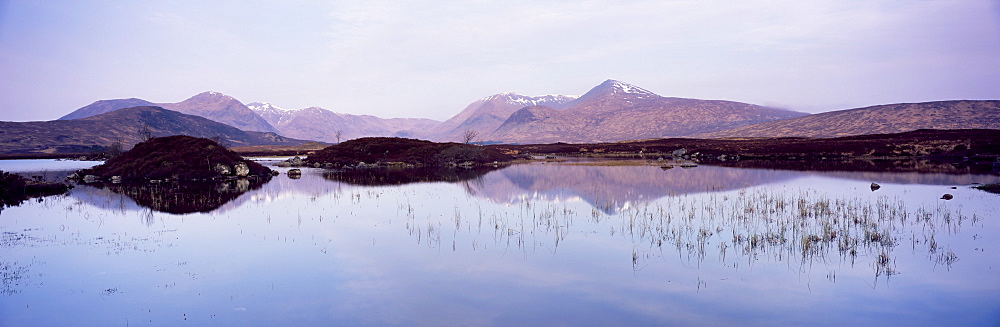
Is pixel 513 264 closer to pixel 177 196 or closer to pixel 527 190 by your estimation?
pixel 527 190

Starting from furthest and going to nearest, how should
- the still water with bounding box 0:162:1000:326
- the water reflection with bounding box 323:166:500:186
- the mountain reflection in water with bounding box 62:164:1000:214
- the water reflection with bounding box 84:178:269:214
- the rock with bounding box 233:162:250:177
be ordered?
the rock with bounding box 233:162:250:177, the water reflection with bounding box 323:166:500:186, the mountain reflection in water with bounding box 62:164:1000:214, the water reflection with bounding box 84:178:269:214, the still water with bounding box 0:162:1000:326

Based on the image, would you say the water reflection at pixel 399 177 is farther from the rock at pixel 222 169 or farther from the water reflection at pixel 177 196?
the rock at pixel 222 169

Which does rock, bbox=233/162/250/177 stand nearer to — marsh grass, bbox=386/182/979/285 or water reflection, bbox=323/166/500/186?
water reflection, bbox=323/166/500/186

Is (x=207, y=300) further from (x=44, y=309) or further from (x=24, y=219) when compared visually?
(x=24, y=219)

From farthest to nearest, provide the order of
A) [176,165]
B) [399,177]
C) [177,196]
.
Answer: [399,177] < [176,165] < [177,196]

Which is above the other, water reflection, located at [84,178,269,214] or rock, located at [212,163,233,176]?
rock, located at [212,163,233,176]

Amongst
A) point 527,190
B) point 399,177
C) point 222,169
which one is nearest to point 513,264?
point 527,190

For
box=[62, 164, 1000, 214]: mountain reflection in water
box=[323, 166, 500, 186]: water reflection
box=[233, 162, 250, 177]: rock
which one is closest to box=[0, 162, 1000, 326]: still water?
box=[62, 164, 1000, 214]: mountain reflection in water

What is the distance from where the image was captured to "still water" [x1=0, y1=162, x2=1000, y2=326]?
8.95m

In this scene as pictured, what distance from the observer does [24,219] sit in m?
20.3

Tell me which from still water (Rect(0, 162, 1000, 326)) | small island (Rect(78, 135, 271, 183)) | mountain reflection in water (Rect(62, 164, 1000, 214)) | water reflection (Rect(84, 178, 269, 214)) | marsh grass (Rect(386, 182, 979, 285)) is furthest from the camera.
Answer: small island (Rect(78, 135, 271, 183))

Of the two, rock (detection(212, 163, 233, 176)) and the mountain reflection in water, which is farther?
rock (detection(212, 163, 233, 176))

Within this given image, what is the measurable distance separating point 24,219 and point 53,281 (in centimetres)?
1260

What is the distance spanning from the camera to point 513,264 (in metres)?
12.2
